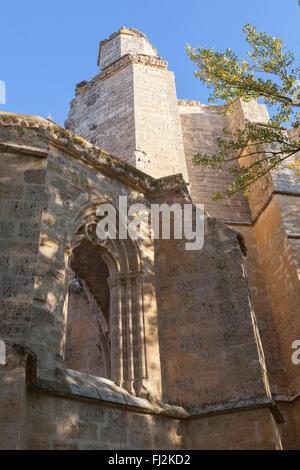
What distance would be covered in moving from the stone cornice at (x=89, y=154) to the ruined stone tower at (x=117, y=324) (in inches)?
0.7

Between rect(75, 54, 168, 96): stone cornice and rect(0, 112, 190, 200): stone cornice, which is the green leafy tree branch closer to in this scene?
rect(0, 112, 190, 200): stone cornice

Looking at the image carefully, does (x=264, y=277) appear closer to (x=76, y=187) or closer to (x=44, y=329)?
(x=76, y=187)

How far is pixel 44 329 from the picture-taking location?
179 inches

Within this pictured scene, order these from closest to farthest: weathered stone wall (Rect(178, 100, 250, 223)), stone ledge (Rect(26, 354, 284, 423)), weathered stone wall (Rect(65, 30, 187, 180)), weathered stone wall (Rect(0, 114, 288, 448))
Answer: stone ledge (Rect(26, 354, 284, 423))
weathered stone wall (Rect(0, 114, 288, 448))
weathered stone wall (Rect(65, 30, 187, 180))
weathered stone wall (Rect(178, 100, 250, 223))

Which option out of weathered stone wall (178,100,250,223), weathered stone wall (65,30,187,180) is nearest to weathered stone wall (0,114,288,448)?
weathered stone wall (65,30,187,180)

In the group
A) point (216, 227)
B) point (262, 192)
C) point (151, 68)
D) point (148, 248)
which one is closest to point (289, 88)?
point (216, 227)

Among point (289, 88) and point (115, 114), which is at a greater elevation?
point (115, 114)

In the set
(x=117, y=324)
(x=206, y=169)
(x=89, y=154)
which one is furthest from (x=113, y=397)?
(x=206, y=169)

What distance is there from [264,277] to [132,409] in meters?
6.19

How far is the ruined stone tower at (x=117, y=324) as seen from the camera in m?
4.21

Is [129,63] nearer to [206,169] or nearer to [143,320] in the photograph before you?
[206,169]

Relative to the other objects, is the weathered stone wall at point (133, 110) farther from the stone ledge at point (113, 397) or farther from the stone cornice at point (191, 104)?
the stone ledge at point (113, 397)

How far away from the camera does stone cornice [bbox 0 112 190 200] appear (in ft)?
18.0

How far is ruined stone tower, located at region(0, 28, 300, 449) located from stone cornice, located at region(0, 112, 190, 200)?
17mm
